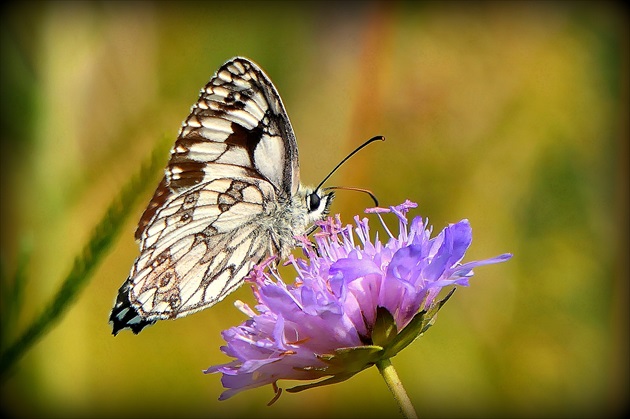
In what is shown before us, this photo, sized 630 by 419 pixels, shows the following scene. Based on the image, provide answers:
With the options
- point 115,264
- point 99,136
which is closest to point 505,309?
point 115,264

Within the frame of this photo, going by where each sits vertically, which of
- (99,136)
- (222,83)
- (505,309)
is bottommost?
(505,309)

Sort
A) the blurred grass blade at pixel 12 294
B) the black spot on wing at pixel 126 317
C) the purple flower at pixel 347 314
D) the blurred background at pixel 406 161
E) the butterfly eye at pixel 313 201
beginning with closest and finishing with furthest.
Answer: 1. the blurred grass blade at pixel 12 294
2. the purple flower at pixel 347 314
3. the black spot on wing at pixel 126 317
4. the butterfly eye at pixel 313 201
5. the blurred background at pixel 406 161

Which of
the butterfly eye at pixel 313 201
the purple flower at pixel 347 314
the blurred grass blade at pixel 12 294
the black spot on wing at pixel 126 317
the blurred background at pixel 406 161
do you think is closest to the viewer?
the blurred grass blade at pixel 12 294

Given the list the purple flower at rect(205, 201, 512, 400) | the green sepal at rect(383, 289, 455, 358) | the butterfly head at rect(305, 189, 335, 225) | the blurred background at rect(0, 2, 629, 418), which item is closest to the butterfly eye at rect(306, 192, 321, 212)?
the butterfly head at rect(305, 189, 335, 225)

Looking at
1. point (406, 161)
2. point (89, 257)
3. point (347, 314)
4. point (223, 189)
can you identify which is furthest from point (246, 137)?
point (406, 161)

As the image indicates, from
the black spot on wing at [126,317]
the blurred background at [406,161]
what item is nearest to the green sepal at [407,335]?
the black spot on wing at [126,317]

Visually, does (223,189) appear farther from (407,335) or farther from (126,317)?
(407,335)

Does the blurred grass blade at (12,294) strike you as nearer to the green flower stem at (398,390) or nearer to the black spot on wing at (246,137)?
the green flower stem at (398,390)

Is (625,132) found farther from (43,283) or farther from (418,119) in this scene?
(43,283)
